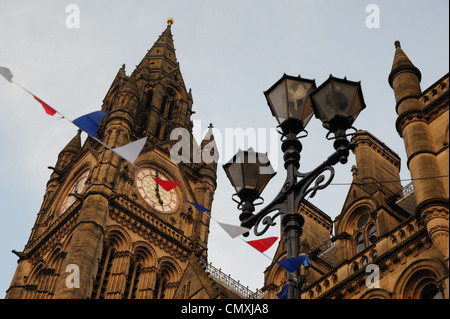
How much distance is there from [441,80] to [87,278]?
2153cm

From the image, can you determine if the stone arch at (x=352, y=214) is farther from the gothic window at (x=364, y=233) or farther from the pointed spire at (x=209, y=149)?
the pointed spire at (x=209, y=149)

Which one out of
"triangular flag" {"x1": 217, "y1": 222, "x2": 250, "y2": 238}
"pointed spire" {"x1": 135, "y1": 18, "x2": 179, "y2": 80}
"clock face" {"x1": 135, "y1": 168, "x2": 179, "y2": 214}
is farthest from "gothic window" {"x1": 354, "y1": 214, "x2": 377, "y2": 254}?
"pointed spire" {"x1": 135, "y1": 18, "x2": 179, "y2": 80}

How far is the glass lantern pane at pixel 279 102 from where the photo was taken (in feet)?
37.8

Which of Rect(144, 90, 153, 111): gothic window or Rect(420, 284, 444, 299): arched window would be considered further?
Rect(144, 90, 153, 111): gothic window

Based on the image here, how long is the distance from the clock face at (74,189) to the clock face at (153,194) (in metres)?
3.26

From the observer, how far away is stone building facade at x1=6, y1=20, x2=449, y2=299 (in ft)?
53.5

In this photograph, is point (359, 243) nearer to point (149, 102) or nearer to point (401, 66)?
point (401, 66)

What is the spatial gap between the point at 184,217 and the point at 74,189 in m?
6.86

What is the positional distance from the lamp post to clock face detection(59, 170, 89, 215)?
30532 millimetres

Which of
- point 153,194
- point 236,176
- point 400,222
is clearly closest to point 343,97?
point 236,176

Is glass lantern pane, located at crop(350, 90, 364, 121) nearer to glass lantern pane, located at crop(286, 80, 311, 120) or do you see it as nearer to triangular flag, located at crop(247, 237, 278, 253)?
glass lantern pane, located at crop(286, 80, 311, 120)

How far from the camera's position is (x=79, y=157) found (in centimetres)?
4469

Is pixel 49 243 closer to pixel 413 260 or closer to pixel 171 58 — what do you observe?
pixel 171 58

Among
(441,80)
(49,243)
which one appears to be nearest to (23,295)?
(49,243)
